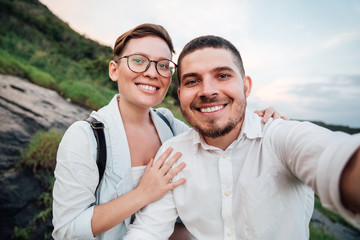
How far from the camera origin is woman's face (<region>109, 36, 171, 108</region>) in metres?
2.01

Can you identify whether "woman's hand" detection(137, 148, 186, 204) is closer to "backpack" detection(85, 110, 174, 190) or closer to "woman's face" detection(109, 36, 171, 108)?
"backpack" detection(85, 110, 174, 190)

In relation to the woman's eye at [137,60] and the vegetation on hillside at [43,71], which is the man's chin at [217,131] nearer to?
the woman's eye at [137,60]

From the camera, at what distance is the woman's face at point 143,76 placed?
201cm

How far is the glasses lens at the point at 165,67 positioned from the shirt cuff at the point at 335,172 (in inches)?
66.9

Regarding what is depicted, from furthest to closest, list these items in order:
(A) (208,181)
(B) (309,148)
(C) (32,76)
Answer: (C) (32,76)
(A) (208,181)
(B) (309,148)

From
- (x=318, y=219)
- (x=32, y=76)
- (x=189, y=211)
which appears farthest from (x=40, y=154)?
(x=318, y=219)

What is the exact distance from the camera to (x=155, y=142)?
7.80 ft

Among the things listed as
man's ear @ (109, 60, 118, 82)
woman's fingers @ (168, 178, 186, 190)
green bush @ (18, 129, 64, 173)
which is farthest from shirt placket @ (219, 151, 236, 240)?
green bush @ (18, 129, 64, 173)

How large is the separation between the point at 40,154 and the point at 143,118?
244 cm

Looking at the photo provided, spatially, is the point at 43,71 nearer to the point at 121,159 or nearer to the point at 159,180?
the point at 121,159

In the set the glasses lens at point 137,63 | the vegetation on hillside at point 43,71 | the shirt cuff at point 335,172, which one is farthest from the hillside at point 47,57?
the shirt cuff at point 335,172

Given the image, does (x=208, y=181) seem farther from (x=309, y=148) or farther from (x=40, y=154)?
(x=40, y=154)

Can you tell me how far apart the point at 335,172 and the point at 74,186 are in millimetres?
1774

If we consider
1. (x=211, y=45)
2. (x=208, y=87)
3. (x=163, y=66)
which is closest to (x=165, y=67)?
(x=163, y=66)
